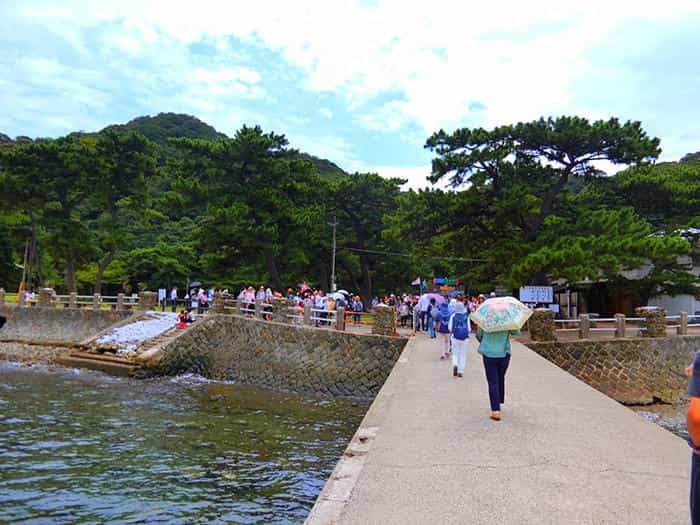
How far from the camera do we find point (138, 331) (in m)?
25.4

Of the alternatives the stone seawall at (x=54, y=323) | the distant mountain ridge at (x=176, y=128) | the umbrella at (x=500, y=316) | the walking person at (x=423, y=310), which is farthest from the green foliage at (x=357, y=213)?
the distant mountain ridge at (x=176, y=128)

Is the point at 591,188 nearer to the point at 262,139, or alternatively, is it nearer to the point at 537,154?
the point at 537,154

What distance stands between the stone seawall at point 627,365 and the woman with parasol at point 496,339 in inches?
420

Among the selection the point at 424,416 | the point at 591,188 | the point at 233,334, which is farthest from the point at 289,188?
the point at 424,416

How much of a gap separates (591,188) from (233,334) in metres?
17.2

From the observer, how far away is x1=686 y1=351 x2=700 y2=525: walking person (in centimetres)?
311

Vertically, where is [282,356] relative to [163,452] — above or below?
above

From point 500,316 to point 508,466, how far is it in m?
2.42

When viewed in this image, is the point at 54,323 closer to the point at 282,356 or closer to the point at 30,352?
the point at 30,352

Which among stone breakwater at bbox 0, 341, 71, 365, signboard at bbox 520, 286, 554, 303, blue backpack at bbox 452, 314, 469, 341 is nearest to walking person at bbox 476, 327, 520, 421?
blue backpack at bbox 452, 314, 469, 341

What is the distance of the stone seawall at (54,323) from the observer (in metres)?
28.4

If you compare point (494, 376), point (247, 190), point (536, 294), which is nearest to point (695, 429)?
point (494, 376)

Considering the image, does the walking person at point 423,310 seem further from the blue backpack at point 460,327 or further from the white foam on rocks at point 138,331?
the white foam on rocks at point 138,331

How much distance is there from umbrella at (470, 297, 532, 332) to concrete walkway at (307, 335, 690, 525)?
1.23 meters
